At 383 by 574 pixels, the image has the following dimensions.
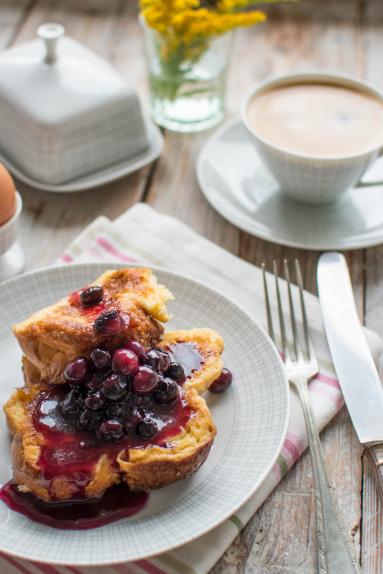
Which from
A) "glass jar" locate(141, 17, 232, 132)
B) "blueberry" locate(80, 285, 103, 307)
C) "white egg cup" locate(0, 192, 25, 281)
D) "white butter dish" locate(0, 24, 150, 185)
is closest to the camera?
"blueberry" locate(80, 285, 103, 307)

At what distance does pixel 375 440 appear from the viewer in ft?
5.54

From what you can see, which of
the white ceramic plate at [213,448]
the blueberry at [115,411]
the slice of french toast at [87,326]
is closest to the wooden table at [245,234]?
the white ceramic plate at [213,448]

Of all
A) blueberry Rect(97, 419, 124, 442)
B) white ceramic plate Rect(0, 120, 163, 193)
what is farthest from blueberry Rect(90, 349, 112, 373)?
white ceramic plate Rect(0, 120, 163, 193)

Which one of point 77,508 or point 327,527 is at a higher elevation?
point 77,508

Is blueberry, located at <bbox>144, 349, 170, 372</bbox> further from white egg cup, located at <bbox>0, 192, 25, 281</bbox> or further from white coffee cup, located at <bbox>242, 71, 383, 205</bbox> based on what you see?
white coffee cup, located at <bbox>242, 71, 383, 205</bbox>

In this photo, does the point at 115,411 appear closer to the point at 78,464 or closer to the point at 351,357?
the point at 78,464

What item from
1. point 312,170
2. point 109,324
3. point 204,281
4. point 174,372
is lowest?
point 204,281

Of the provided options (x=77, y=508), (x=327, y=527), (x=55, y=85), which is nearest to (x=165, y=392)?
(x=77, y=508)

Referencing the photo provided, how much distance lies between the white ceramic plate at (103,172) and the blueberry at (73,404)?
3.57 feet

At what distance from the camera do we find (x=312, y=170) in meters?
2.27

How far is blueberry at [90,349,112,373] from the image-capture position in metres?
1.53

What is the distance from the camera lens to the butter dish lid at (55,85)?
2430mm

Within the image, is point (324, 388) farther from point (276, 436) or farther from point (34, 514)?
point (34, 514)

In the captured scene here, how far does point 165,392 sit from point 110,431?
139mm
